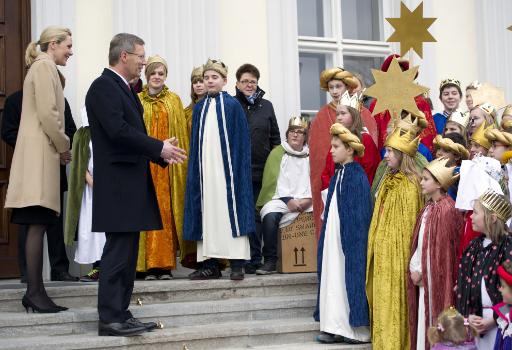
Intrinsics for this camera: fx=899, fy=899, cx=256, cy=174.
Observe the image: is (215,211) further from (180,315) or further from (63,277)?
(63,277)

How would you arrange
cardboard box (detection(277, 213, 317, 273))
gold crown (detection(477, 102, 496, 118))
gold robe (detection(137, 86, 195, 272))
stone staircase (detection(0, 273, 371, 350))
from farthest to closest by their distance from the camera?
cardboard box (detection(277, 213, 317, 273)) → gold robe (detection(137, 86, 195, 272)) → gold crown (detection(477, 102, 496, 118)) → stone staircase (detection(0, 273, 371, 350))

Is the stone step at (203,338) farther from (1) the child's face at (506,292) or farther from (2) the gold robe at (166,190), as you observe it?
(1) the child's face at (506,292)

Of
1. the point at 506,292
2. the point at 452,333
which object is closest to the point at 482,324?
the point at 452,333

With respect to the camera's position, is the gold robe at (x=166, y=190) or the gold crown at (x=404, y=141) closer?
the gold crown at (x=404, y=141)

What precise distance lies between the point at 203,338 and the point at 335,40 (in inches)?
179

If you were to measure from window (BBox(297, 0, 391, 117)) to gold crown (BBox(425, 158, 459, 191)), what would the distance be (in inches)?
134

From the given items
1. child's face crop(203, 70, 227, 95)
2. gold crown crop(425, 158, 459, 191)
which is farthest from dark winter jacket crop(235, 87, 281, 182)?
gold crown crop(425, 158, 459, 191)

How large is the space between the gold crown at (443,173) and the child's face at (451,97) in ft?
6.15

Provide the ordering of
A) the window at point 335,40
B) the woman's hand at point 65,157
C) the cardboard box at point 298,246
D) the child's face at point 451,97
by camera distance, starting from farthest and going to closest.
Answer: the window at point 335,40
the child's face at point 451,97
the cardboard box at point 298,246
the woman's hand at point 65,157

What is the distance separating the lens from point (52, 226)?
6988mm

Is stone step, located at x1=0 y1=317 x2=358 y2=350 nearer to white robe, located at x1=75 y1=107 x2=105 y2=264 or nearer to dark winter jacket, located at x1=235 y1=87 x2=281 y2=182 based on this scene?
white robe, located at x1=75 y1=107 x2=105 y2=264

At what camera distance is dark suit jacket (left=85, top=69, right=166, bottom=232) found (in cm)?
551

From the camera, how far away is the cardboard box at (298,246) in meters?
7.42

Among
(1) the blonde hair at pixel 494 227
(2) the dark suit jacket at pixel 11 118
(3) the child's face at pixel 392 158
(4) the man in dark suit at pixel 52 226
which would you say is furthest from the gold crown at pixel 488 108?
(2) the dark suit jacket at pixel 11 118
